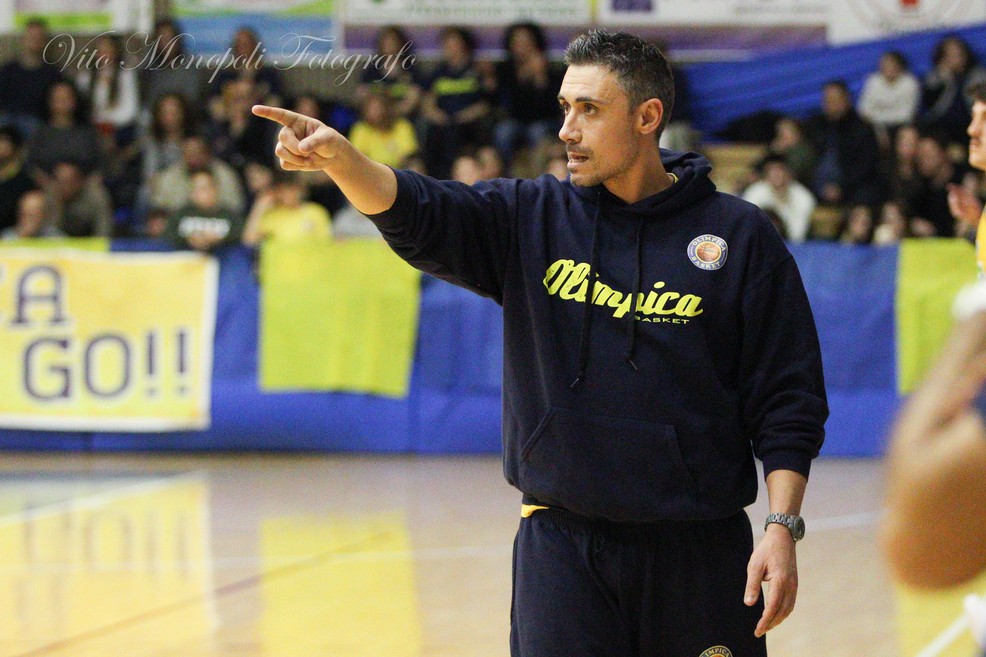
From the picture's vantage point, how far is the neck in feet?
11.8

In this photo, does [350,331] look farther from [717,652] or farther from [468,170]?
[717,652]

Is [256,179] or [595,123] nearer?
[595,123]

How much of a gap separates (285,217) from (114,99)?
3.61 metres

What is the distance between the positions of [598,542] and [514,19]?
12609 millimetres

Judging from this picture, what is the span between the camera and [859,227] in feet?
41.7

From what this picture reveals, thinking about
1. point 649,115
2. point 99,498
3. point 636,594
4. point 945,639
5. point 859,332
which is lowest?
point 99,498

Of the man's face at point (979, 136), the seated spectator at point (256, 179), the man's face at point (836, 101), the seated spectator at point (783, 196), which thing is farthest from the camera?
the man's face at point (836, 101)

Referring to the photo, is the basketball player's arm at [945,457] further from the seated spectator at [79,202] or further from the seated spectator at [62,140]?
the seated spectator at [62,140]

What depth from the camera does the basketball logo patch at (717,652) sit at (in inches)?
131

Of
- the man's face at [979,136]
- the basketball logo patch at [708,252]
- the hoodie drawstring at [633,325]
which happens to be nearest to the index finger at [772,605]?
the hoodie drawstring at [633,325]

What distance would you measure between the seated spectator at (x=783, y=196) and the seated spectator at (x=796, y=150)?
1.80ft

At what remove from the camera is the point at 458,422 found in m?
11.9

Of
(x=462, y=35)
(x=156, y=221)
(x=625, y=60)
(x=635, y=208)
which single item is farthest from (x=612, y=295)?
(x=462, y=35)

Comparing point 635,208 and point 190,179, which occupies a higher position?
point 635,208
